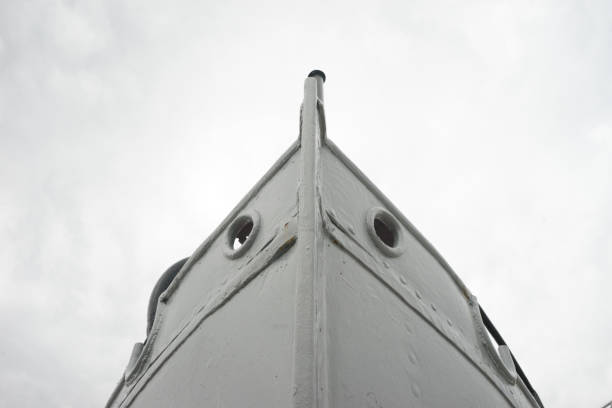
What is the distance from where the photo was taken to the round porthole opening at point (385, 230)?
215 cm

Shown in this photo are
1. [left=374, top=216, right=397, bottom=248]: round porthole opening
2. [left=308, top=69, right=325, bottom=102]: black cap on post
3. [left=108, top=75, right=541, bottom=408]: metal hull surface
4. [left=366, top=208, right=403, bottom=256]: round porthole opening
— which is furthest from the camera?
[left=308, top=69, right=325, bottom=102]: black cap on post

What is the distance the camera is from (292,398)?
121cm

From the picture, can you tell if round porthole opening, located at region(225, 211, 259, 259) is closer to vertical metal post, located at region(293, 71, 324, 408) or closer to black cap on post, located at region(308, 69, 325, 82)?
vertical metal post, located at region(293, 71, 324, 408)

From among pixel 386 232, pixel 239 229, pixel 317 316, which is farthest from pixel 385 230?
pixel 317 316

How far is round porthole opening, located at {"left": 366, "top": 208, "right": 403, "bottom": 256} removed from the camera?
2.15 meters

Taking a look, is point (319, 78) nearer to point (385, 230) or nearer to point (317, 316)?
point (385, 230)

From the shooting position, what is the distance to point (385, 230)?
106 inches

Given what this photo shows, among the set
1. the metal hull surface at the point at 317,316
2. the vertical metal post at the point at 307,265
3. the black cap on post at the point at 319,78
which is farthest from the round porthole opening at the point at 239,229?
the black cap on post at the point at 319,78

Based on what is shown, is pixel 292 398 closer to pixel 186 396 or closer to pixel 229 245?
pixel 186 396

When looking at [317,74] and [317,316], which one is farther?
[317,74]

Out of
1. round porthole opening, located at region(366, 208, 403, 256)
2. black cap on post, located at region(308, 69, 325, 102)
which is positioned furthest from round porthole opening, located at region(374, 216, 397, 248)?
black cap on post, located at region(308, 69, 325, 102)

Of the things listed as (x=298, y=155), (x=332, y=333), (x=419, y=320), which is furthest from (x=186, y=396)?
(x=298, y=155)

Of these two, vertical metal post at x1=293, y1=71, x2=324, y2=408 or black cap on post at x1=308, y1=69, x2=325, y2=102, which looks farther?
black cap on post at x1=308, y1=69, x2=325, y2=102

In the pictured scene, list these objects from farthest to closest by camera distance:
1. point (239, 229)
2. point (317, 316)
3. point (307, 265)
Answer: point (239, 229) < point (307, 265) < point (317, 316)
